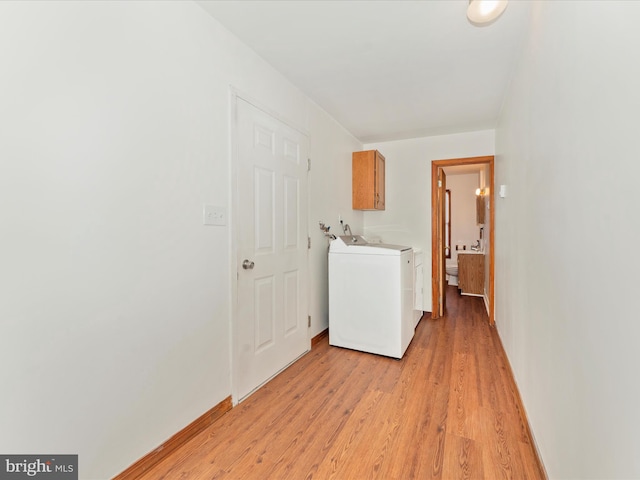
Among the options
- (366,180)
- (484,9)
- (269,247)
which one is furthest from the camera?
(366,180)

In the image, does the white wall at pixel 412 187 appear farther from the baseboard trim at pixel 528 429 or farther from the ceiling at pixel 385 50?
the baseboard trim at pixel 528 429

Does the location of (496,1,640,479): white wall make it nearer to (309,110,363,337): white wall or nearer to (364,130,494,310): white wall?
(309,110,363,337): white wall

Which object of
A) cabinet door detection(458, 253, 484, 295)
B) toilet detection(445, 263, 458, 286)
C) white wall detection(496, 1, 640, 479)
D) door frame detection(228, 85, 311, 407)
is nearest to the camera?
white wall detection(496, 1, 640, 479)

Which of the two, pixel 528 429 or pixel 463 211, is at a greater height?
pixel 463 211

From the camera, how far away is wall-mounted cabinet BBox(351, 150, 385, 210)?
3832mm

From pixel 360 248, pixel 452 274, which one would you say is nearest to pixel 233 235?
pixel 360 248

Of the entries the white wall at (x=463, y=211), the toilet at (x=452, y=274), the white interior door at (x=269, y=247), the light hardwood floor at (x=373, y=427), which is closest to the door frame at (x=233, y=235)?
the white interior door at (x=269, y=247)

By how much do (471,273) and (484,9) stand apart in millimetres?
4576

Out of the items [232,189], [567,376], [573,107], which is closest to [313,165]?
[232,189]

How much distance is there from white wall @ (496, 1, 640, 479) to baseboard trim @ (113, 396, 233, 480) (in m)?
1.69

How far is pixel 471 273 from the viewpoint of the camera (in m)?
5.39

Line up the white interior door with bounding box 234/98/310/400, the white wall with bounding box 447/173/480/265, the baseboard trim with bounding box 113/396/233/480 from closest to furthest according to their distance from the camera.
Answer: the baseboard trim with bounding box 113/396/233/480, the white interior door with bounding box 234/98/310/400, the white wall with bounding box 447/173/480/265

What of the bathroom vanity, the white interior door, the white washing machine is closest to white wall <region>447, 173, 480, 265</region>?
the bathroom vanity

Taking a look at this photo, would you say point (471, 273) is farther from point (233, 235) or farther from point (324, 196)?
point (233, 235)
